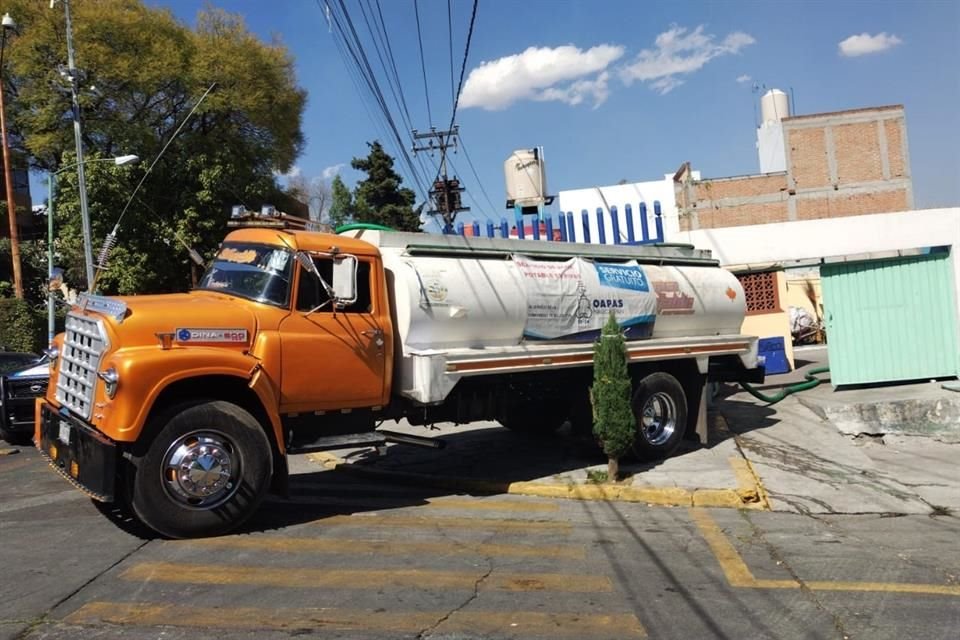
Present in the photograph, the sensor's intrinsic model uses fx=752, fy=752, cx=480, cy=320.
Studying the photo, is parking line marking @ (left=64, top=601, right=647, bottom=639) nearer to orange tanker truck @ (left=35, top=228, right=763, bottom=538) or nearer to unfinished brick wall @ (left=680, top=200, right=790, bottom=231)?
orange tanker truck @ (left=35, top=228, right=763, bottom=538)

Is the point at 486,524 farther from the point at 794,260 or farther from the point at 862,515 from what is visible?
the point at 794,260

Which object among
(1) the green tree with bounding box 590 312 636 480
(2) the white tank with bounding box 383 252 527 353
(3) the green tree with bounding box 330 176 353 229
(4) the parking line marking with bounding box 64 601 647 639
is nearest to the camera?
(4) the parking line marking with bounding box 64 601 647 639

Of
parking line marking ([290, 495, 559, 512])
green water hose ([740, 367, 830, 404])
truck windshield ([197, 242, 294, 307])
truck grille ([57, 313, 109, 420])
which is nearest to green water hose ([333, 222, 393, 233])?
truck windshield ([197, 242, 294, 307])

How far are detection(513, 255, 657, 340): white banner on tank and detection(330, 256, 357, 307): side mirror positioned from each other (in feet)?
7.18

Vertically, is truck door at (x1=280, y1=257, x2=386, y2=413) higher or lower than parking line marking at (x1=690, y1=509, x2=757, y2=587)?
higher

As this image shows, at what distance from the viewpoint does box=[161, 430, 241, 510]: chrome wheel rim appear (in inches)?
231

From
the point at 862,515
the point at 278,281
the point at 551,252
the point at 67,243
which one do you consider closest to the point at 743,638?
the point at 862,515

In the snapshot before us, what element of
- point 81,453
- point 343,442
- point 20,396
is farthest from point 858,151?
point 81,453

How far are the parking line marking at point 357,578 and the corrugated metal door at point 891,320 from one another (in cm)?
922

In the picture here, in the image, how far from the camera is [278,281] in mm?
6727

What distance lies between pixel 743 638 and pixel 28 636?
3.95 m

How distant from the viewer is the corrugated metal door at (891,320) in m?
12.4

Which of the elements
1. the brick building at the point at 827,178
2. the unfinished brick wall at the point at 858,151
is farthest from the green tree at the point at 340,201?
the unfinished brick wall at the point at 858,151

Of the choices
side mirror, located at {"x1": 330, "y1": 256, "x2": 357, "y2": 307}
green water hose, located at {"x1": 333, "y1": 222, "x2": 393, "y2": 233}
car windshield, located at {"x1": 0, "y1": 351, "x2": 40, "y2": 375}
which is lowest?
car windshield, located at {"x1": 0, "y1": 351, "x2": 40, "y2": 375}
